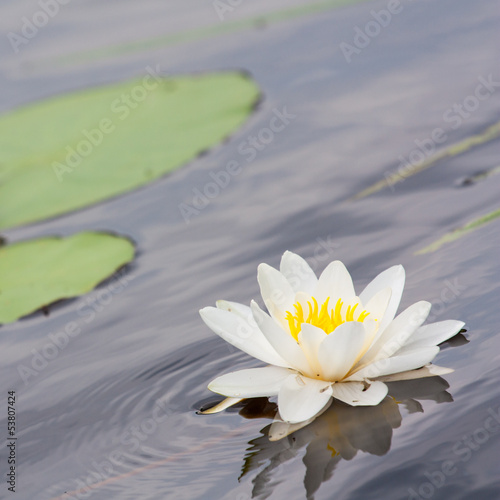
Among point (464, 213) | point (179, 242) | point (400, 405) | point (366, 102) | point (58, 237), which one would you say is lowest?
point (400, 405)

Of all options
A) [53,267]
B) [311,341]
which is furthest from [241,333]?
[53,267]

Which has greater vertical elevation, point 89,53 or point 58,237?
point 89,53

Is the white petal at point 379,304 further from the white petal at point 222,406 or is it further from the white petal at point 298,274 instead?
the white petal at point 222,406

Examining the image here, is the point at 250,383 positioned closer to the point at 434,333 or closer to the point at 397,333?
the point at 397,333

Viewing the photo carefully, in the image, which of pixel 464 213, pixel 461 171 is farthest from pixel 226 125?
pixel 464 213

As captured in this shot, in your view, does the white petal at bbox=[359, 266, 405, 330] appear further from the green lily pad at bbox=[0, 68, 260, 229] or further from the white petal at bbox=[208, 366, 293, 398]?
the green lily pad at bbox=[0, 68, 260, 229]

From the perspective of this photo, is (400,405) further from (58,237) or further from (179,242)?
(58,237)
